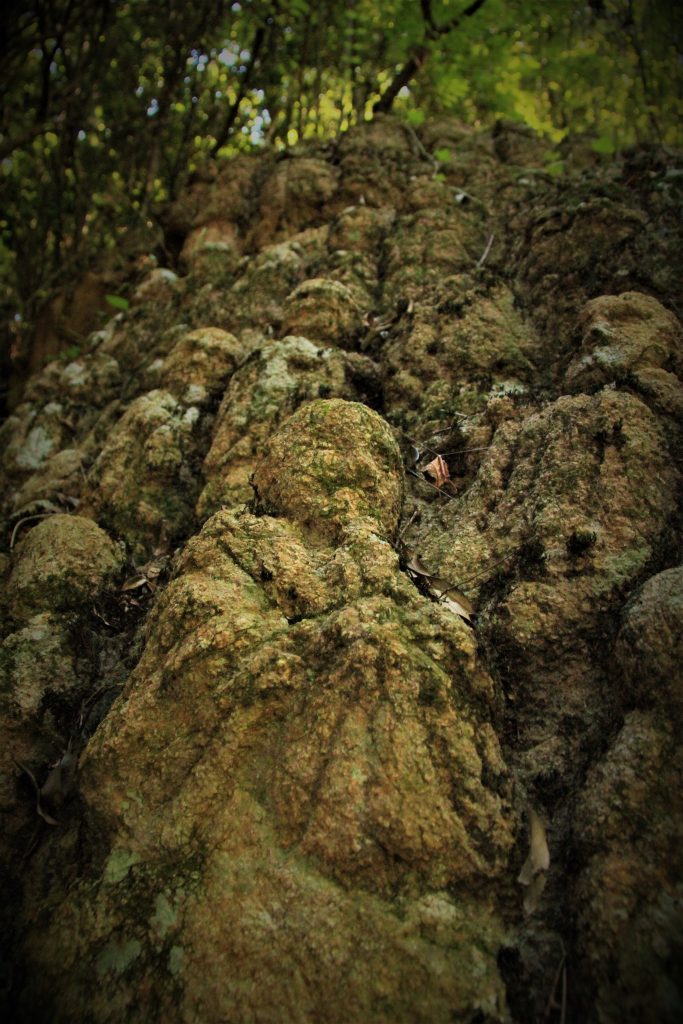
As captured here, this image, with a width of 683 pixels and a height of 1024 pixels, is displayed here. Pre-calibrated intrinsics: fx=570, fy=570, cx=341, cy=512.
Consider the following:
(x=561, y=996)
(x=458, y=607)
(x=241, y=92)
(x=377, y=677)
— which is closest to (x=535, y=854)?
(x=561, y=996)

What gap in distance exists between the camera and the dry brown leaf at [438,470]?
9.12ft

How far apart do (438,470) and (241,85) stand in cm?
676

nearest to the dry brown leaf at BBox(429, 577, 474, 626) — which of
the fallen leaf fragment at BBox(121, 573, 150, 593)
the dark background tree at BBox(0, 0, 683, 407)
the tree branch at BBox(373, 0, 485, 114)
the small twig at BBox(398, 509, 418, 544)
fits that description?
the small twig at BBox(398, 509, 418, 544)

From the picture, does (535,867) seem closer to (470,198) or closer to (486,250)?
(486,250)

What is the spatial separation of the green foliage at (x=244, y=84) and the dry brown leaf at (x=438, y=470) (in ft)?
11.4

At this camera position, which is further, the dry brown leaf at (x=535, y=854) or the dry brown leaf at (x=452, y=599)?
the dry brown leaf at (x=452, y=599)

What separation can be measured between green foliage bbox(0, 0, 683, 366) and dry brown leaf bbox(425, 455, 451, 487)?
3.49 meters

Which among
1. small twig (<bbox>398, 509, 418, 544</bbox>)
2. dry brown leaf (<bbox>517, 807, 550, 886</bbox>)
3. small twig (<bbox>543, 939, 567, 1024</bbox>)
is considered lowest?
small twig (<bbox>543, 939, 567, 1024</bbox>)

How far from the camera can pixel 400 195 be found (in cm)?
513

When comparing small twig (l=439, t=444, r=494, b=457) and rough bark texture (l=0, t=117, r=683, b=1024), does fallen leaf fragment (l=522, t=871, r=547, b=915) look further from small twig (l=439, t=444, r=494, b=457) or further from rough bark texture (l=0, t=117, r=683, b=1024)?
small twig (l=439, t=444, r=494, b=457)

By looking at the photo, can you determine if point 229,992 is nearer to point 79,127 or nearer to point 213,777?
point 213,777

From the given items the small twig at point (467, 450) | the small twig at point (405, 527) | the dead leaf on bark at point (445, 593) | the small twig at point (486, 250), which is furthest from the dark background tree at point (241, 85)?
the dead leaf on bark at point (445, 593)

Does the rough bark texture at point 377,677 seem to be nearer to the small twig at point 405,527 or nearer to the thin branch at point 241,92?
the small twig at point 405,527

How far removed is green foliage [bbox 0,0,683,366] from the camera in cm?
532
